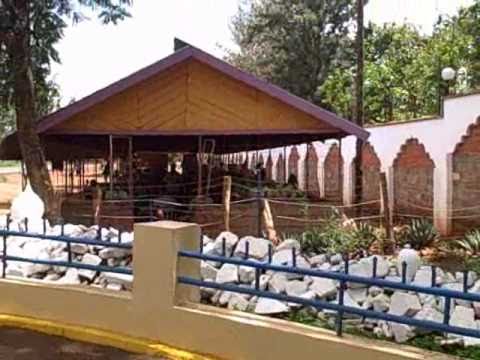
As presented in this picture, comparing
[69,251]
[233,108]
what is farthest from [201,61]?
[69,251]

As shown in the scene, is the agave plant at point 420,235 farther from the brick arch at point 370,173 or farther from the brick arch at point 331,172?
the brick arch at point 331,172

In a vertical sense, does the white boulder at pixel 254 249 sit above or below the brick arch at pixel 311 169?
below

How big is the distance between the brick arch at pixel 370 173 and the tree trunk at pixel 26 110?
9.13 meters

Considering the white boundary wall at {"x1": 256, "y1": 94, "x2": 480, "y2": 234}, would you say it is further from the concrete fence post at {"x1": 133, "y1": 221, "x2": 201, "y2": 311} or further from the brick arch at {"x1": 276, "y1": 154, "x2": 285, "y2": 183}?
the concrete fence post at {"x1": 133, "y1": 221, "x2": 201, "y2": 311}

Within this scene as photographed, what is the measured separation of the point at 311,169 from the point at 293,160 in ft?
10.4

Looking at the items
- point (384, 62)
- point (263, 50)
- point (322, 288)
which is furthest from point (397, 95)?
point (322, 288)

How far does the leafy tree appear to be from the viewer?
37.2m

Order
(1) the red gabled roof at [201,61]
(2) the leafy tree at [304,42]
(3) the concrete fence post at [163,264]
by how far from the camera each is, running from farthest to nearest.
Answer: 1. (2) the leafy tree at [304,42]
2. (1) the red gabled roof at [201,61]
3. (3) the concrete fence post at [163,264]

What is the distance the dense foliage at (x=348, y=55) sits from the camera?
26.9 meters

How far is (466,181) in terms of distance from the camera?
14180mm

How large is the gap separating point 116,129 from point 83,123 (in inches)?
27.1

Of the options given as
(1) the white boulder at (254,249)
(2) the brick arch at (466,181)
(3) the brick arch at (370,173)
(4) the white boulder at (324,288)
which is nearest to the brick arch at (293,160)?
(3) the brick arch at (370,173)

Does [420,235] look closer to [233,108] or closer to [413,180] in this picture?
[413,180]

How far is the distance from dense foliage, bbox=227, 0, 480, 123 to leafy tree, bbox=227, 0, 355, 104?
0.05 meters
